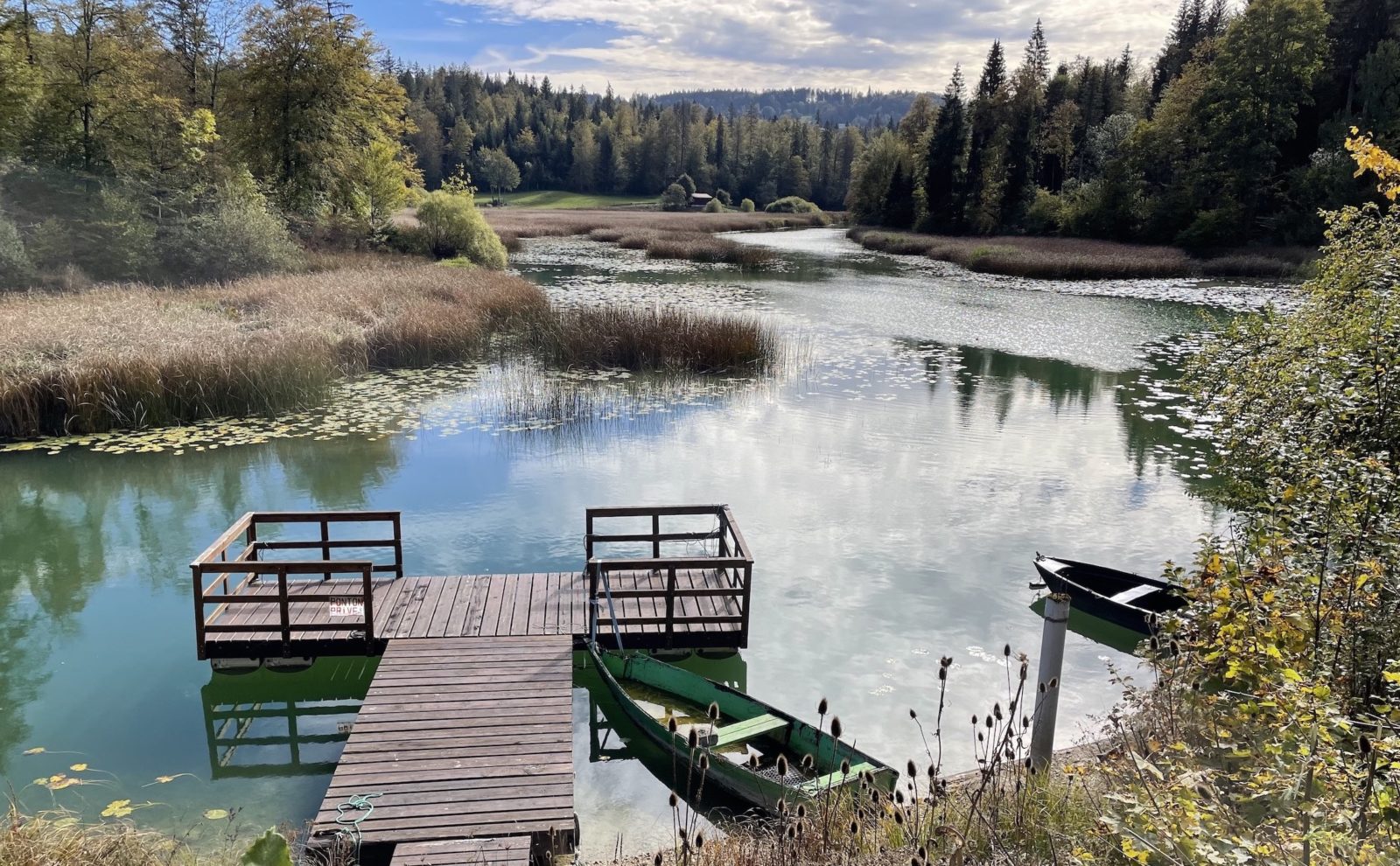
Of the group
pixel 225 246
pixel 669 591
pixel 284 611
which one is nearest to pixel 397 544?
pixel 284 611

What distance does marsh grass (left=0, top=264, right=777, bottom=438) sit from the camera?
15055 mm

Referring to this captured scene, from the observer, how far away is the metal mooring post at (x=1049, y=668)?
5961 millimetres

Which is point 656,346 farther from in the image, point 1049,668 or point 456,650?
point 1049,668

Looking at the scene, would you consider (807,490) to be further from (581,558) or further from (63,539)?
(63,539)

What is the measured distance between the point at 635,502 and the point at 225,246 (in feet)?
70.7

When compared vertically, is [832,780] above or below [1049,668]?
below

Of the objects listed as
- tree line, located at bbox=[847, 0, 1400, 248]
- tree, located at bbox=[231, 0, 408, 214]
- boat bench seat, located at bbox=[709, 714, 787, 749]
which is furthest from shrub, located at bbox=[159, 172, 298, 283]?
tree line, located at bbox=[847, 0, 1400, 248]

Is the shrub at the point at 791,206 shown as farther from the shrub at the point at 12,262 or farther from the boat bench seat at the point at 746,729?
the boat bench seat at the point at 746,729

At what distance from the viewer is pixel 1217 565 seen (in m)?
5.43

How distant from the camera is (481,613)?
8.66 meters

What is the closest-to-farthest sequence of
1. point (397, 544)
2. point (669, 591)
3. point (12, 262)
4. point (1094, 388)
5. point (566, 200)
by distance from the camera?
point (669, 591), point (397, 544), point (1094, 388), point (12, 262), point (566, 200)

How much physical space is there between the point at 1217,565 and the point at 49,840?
6.95m

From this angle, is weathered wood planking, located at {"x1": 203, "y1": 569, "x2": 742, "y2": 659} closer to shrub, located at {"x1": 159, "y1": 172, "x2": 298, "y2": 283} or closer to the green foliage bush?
shrub, located at {"x1": 159, "y1": 172, "x2": 298, "y2": 283}

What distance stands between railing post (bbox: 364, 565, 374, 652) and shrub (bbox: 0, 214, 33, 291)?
23303mm
